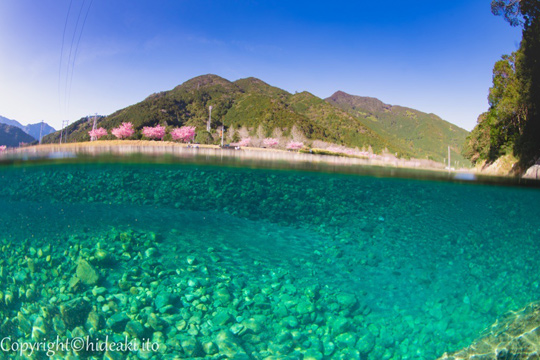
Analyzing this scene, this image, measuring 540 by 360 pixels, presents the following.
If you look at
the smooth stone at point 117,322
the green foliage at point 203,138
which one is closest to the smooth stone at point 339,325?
the smooth stone at point 117,322

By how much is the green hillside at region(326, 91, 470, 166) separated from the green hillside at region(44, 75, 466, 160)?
4247 millimetres

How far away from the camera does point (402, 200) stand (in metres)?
10.4

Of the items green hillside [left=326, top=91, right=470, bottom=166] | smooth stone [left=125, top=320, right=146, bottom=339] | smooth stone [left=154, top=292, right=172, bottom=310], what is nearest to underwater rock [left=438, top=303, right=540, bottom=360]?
smooth stone [left=154, top=292, right=172, bottom=310]

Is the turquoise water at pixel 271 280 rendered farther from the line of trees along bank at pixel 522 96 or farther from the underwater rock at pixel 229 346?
the line of trees along bank at pixel 522 96

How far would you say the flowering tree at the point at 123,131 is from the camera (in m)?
16.5

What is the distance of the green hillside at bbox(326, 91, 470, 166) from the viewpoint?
270 feet

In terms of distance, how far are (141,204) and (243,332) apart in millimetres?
7131

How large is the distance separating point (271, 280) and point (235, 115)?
34121 millimetres

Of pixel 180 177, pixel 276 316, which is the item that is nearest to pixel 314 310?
pixel 276 316

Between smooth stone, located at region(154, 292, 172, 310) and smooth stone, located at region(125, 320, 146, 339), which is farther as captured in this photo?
smooth stone, located at region(154, 292, 172, 310)

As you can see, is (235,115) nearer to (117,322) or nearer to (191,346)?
(117,322)

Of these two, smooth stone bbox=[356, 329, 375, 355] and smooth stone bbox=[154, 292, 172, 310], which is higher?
smooth stone bbox=[154, 292, 172, 310]

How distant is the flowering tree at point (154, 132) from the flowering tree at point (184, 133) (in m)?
0.67

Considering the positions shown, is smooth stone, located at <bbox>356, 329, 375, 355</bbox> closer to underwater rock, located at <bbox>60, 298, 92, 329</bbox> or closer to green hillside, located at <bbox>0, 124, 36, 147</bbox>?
underwater rock, located at <bbox>60, 298, 92, 329</bbox>
